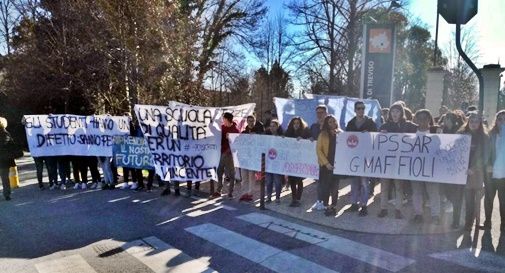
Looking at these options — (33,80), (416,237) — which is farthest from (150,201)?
(33,80)

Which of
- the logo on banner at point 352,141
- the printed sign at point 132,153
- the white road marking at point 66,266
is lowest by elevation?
the white road marking at point 66,266

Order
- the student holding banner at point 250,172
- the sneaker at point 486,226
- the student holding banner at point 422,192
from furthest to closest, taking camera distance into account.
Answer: the student holding banner at point 250,172
the student holding banner at point 422,192
the sneaker at point 486,226

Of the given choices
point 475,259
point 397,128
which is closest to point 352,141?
point 397,128

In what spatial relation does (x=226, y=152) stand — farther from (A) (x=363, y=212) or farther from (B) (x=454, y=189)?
(B) (x=454, y=189)

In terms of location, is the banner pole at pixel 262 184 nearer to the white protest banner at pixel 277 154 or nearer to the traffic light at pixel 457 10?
the white protest banner at pixel 277 154

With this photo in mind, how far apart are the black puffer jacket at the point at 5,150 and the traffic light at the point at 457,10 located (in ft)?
30.8

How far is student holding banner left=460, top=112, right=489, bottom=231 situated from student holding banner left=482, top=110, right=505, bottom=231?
11 centimetres

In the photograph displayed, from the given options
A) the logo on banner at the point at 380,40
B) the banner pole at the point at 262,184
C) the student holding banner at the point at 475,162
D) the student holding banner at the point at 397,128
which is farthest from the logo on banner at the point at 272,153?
the logo on banner at the point at 380,40

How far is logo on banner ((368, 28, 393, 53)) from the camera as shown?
50.0ft

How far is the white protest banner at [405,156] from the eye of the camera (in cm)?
722

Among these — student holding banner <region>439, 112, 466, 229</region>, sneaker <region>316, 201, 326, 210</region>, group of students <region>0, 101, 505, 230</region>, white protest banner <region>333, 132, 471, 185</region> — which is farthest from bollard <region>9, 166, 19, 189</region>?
student holding banner <region>439, 112, 466, 229</region>

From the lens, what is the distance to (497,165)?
22.5ft

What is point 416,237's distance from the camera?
6844 millimetres

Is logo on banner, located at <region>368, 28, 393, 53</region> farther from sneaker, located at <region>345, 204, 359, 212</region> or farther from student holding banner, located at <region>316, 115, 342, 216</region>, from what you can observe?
sneaker, located at <region>345, 204, 359, 212</region>
